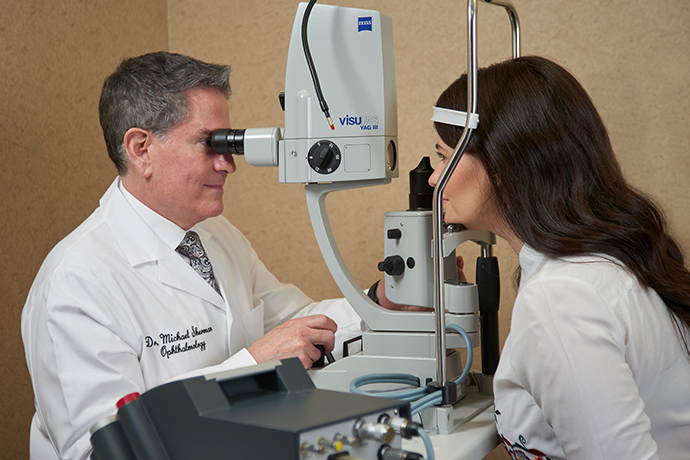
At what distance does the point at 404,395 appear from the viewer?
3.61 feet

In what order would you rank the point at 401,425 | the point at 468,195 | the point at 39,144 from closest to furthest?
the point at 401,425 < the point at 468,195 < the point at 39,144

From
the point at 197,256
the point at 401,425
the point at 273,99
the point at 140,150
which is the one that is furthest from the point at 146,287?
the point at 273,99

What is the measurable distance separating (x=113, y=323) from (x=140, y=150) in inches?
17.5

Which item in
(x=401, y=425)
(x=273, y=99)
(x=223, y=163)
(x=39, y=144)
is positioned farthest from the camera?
(x=273, y=99)

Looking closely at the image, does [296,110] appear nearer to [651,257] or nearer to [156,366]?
[156,366]

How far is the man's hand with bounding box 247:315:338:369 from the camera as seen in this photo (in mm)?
1241

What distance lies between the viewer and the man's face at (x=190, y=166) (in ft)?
4.56

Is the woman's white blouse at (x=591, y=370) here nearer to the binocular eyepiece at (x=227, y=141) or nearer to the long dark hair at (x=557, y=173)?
the long dark hair at (x=557, y=173)

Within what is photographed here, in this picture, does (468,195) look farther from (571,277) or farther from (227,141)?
(227,141)

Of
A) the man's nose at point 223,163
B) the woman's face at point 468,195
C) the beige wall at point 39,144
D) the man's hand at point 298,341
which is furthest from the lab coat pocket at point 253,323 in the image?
the beige wall at point 39,144

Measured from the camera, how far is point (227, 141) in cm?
133

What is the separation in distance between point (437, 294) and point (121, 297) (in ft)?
2.22

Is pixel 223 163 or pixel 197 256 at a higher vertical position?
pixel 223 163

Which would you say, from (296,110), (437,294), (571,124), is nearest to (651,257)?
(571,124)
